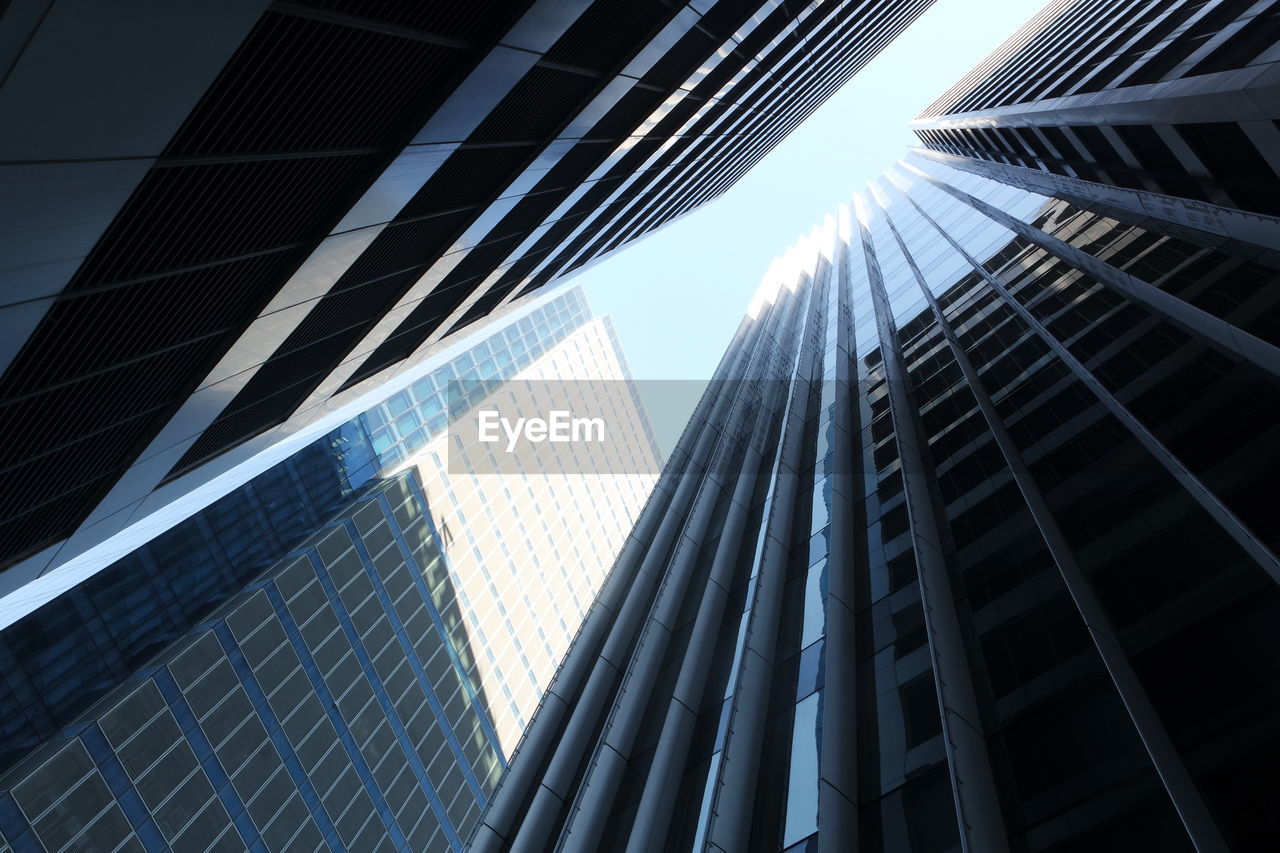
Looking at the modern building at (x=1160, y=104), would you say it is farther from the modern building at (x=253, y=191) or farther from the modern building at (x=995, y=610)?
the modern building at (x=253, y=191)

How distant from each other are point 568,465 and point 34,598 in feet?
235

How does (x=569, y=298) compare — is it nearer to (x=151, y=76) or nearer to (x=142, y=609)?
(x=142, y=609)

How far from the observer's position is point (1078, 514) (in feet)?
41.6

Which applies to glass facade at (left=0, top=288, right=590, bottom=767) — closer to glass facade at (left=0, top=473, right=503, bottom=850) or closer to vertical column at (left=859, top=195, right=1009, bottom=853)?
glass facade at (left=0, top=473, right=503, bottom=850)

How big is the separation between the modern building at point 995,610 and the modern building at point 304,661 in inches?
534

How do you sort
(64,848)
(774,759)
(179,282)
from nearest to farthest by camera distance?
(179,282) → (774,759) → (64,848)

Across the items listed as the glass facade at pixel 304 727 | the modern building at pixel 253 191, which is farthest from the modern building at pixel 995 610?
the glass facade at pixel 304 727

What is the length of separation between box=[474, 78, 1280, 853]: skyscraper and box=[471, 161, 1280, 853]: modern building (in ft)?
0.16

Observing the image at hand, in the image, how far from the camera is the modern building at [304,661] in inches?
1225

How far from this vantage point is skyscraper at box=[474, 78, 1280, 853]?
27.9 feet

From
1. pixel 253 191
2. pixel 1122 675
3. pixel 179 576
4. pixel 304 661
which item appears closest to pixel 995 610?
pixel 1122 675

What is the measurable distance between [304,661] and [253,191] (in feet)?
135

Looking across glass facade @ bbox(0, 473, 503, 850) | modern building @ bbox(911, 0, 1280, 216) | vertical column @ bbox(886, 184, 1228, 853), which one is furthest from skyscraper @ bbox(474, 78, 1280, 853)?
glass facade @ bbox(0, 473, 503, 850)

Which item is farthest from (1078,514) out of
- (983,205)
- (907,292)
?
(983,205)
